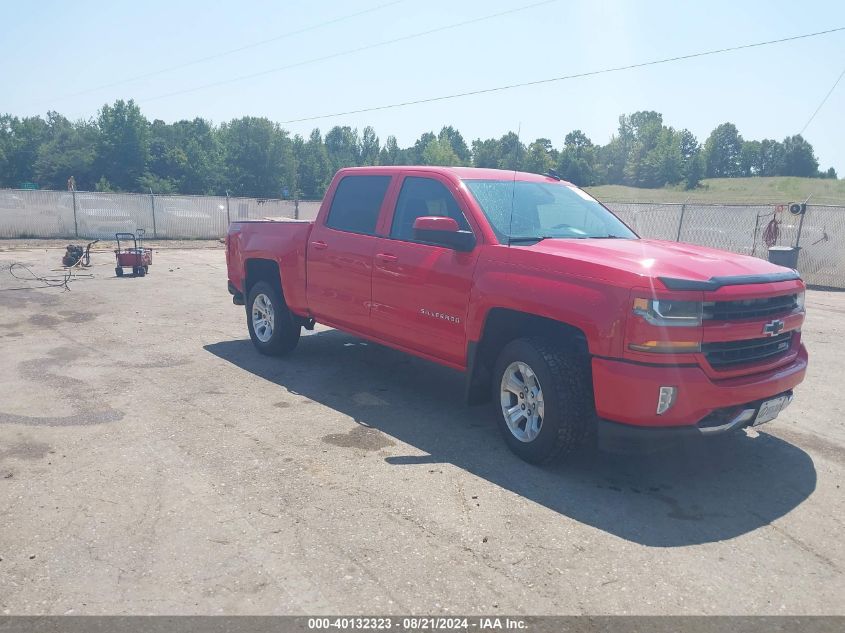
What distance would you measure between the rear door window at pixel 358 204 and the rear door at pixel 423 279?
0.26 m

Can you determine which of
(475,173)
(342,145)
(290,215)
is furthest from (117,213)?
(342,145)

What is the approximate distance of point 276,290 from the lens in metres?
7.45

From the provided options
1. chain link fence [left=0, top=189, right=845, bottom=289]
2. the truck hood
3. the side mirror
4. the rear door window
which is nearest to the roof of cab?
the rear door window

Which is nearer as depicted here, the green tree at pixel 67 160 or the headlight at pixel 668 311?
the headlight at pixel 668 311

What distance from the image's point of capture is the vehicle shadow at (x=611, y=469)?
13.0ft

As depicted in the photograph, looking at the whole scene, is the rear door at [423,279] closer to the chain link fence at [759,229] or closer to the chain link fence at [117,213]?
the chain link fence at [759,229]

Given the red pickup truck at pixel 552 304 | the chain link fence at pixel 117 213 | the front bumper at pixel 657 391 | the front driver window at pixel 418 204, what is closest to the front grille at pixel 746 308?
the red pickup truck at pixel 552 304

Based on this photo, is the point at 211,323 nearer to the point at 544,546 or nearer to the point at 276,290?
the point at 276,290

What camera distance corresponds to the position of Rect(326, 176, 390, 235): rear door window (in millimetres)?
6164

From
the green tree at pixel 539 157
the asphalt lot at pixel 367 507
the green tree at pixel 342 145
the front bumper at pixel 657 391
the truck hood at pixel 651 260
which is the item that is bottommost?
the asphalt lot at pixel 367 507

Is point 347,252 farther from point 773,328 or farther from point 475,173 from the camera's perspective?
point 773,328

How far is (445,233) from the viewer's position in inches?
195

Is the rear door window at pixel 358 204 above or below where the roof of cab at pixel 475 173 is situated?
below

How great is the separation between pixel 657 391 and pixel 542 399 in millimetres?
790
